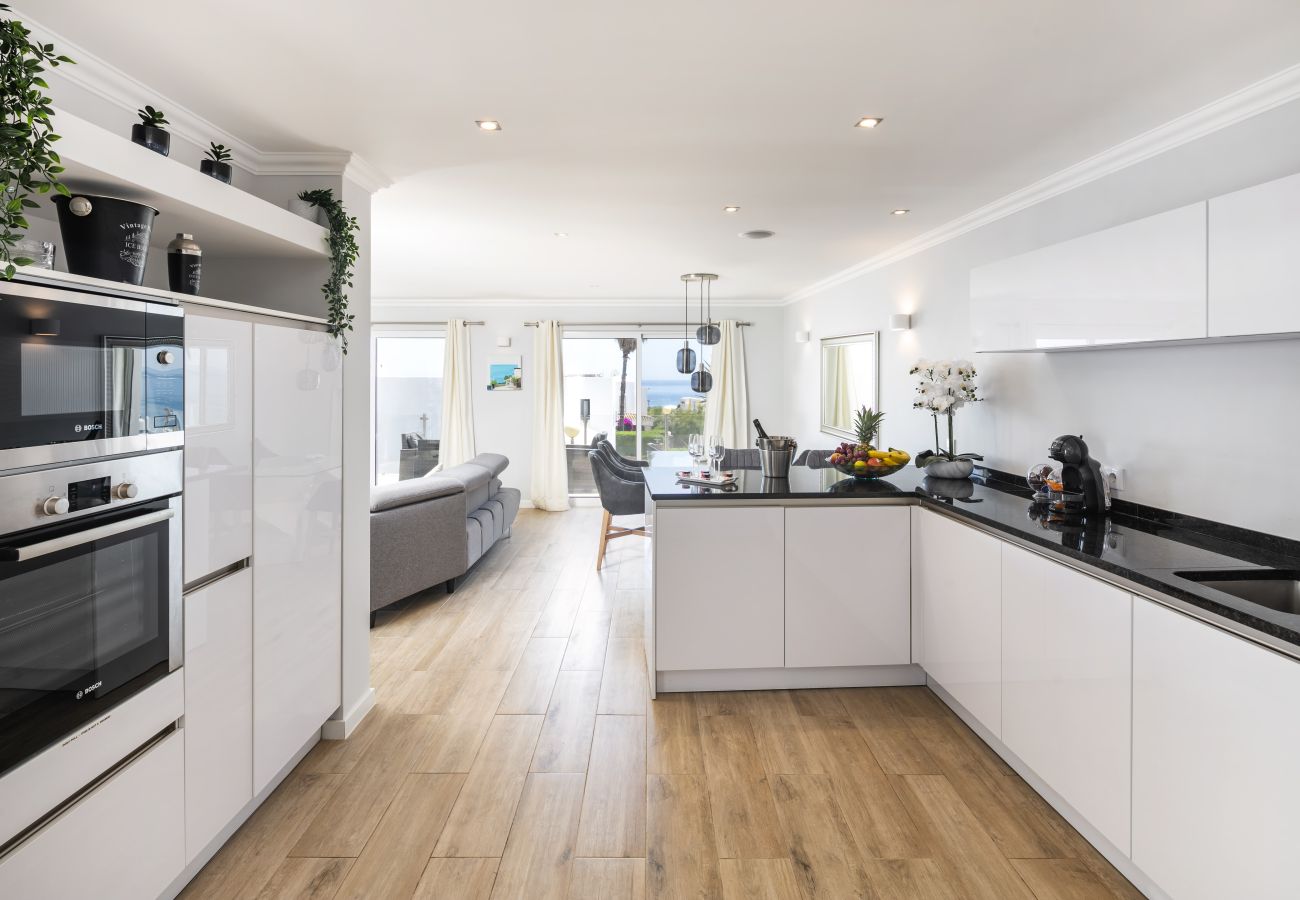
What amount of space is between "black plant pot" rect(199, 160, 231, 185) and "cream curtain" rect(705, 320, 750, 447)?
663 cm

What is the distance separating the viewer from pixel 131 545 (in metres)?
1.76

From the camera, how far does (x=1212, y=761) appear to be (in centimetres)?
171

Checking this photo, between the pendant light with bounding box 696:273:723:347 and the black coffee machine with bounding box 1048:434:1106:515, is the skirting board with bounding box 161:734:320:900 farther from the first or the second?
the pendant light with bounding box 696:273:723:347

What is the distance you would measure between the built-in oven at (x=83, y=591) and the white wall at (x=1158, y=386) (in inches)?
128

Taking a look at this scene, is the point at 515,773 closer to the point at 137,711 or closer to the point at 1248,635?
the point at 137,711

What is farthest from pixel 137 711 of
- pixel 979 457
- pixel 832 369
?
pixel 832 369

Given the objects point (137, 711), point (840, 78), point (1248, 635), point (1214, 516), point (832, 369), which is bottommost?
point (137, 711)

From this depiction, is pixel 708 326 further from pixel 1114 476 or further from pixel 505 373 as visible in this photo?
pixel 1114 476

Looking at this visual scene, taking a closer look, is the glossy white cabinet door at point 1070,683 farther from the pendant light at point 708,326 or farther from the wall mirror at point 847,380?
the pendant light at point 708,326

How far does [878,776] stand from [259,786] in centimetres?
211

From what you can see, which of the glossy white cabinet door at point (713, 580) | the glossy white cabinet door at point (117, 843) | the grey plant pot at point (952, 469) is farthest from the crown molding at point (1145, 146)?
the glossy white cabinet door at point (117, 843)

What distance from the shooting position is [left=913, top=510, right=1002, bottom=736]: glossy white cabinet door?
→ 2701 mm

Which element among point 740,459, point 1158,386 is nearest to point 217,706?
point 1158,386

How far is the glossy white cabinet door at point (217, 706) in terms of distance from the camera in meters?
2.01
